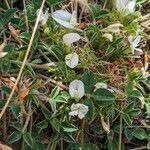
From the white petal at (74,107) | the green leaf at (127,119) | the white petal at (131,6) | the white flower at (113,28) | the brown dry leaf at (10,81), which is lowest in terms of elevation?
the green leaf at (127,119)

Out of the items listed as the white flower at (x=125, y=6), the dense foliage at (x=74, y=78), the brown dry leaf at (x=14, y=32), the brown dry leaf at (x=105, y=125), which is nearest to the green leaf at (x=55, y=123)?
the dense foliage at (x=74, y=78)

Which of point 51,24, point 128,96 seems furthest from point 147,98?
point 51,24

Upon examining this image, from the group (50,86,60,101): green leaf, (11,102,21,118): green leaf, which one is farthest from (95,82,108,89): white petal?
(11,102,21,118): green leaf

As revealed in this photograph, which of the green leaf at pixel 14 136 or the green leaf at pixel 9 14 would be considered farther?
the green leaf at pixel 9 14

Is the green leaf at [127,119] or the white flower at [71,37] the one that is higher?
the white flower at [71,37]

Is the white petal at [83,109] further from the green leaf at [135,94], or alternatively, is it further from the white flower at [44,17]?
the white flower at [44,17]

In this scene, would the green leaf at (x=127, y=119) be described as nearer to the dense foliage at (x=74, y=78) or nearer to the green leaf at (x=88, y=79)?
the dense foliage at (x=74, y=78)

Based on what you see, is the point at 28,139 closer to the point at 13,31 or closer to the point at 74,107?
the point at 74,107

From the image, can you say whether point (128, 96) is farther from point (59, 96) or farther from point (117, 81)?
point (59, 96)
